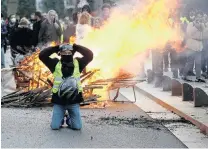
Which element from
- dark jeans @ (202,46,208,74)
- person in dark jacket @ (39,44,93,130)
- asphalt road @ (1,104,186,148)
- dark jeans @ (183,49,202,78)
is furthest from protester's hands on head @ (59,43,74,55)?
dark jeans @ (202,46,208,74)

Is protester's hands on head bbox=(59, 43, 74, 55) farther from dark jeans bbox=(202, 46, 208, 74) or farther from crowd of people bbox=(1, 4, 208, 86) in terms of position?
dark jeans bbox=(202, 46, 208, 74)

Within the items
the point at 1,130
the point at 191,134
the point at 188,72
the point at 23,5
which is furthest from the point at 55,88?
the point at 23,5

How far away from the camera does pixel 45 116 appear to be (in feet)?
32.7

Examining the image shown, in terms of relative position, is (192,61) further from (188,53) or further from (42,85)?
(42,85)

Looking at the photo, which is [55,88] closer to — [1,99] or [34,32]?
[1,99]

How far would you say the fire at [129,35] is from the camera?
1227 centimetres

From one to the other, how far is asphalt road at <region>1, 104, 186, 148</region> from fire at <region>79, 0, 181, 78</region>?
1.92 meters

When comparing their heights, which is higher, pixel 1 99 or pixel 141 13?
pixel 141 13

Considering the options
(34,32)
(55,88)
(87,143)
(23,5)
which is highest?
(23,5)

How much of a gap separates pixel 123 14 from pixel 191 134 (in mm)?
6066

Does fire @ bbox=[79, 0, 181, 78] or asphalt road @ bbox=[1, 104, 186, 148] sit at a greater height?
fire @ bbox=[79, 0, 181, 78]

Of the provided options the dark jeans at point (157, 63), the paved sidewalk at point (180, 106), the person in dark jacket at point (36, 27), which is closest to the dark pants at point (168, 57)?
the dark jeans at point (157, 63)

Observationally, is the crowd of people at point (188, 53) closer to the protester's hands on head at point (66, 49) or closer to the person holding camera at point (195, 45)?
the person holding camera at point (195, 45)

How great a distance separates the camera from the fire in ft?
40.2
